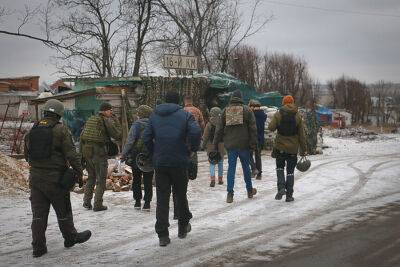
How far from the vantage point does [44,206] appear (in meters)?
6.21

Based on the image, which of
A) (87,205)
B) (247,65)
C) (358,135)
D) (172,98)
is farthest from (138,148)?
(247,65)

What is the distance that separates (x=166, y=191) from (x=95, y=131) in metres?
2.59

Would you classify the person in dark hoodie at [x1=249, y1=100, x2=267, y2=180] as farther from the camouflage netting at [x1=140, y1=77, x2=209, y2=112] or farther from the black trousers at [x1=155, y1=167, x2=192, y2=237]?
the camouflage netting at [x1=140, y1=77, x2=209, y2=112]

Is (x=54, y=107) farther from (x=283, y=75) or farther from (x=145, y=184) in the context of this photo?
(x=283, y=75)

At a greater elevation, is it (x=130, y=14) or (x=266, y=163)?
(x=130, y=14)

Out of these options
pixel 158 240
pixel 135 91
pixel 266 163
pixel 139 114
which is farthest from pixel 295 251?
pixel 135 91

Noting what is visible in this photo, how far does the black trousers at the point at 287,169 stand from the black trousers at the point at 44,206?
430 centimetres

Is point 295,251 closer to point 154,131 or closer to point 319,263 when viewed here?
point 319,263

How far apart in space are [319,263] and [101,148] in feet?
14.7

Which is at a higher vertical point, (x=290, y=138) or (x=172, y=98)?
(x=172, y=98)

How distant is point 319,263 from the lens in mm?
5590

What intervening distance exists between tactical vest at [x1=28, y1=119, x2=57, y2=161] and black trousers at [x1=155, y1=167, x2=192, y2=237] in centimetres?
139

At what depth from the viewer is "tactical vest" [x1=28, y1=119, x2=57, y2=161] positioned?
605cm

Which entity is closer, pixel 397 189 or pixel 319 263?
pixel 319 263
